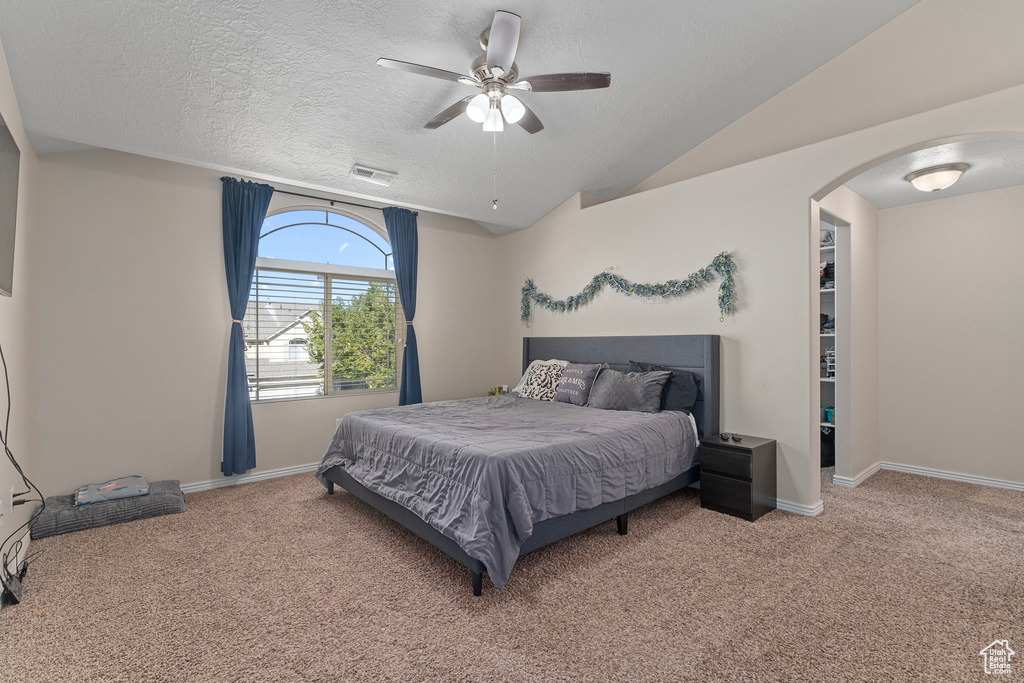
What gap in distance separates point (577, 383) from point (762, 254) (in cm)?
181

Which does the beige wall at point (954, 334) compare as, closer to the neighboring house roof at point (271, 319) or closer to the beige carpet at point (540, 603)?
the beige carpet at point (540, 603)

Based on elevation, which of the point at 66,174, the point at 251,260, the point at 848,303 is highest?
the point at 66,174

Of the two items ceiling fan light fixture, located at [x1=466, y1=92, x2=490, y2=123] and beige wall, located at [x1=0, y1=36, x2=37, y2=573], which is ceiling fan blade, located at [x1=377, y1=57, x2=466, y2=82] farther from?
beige wall, located at [x1=0, y1=36, x2=37, y2=573]

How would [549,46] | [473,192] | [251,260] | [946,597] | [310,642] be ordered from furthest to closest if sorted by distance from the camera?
[473,192] → [251,260] → [549,46] → [946,597] → [310,642]

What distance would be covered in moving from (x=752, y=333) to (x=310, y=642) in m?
3.43

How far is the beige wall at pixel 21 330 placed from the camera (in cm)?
250

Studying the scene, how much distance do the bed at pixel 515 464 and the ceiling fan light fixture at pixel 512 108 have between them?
1.90 meters

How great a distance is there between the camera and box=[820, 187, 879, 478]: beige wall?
13.6ft

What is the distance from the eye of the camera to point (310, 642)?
6.49ft

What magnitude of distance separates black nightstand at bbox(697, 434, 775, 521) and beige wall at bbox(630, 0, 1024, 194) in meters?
2.40

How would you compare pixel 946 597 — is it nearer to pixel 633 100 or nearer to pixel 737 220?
pixel 737 220

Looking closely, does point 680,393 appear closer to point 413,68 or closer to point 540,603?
point 540,603

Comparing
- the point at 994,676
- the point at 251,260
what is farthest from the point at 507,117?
the point at 994,676

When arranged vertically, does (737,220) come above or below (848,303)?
above
